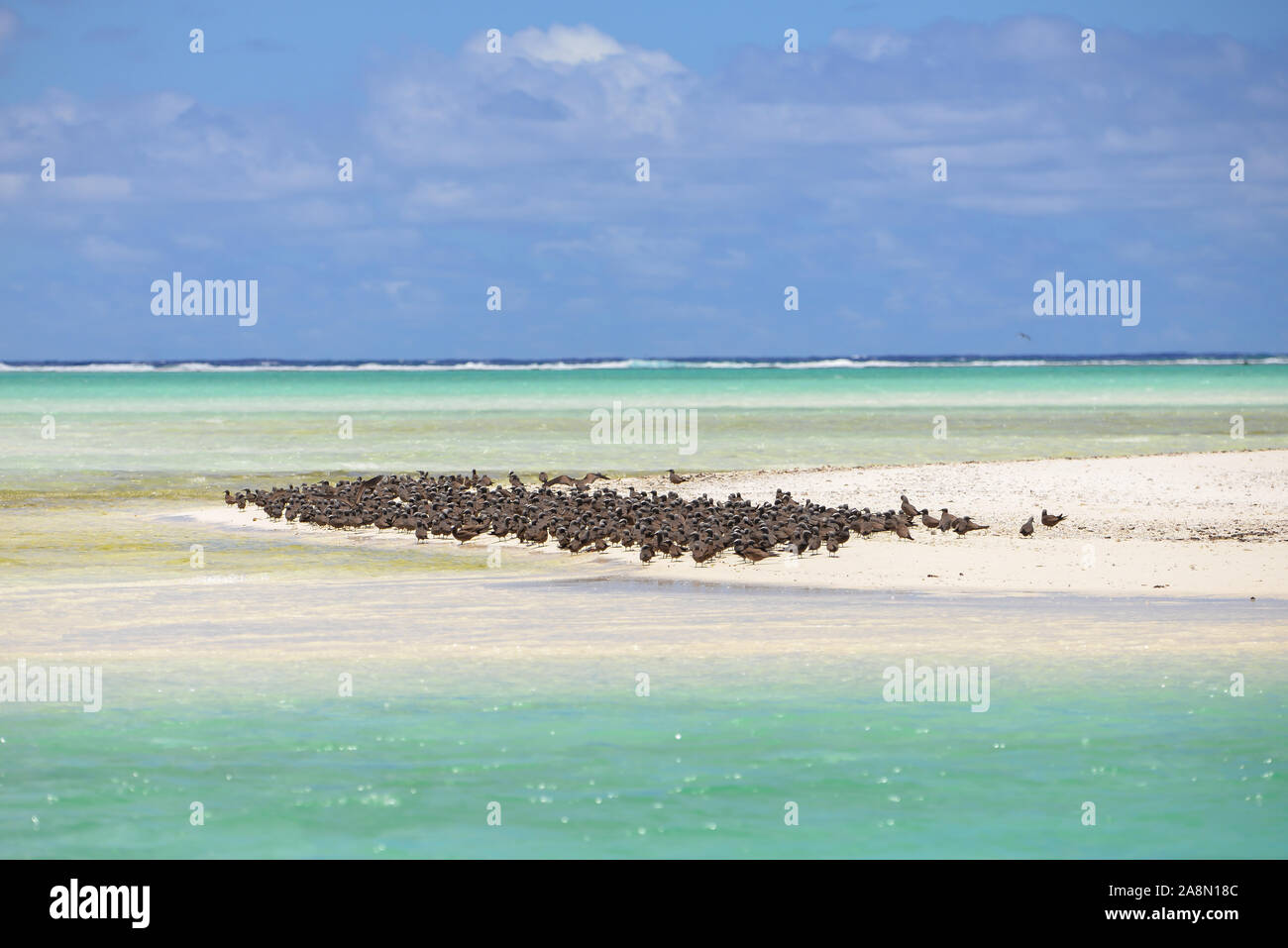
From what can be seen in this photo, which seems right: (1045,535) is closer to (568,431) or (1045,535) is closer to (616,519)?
(616,519)

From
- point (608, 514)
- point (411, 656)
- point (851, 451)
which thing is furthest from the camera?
point (851, 451)

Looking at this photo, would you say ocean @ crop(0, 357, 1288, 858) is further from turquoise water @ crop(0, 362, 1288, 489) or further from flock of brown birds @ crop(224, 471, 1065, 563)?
turquoise water @ crop(0, 362, 1288, 489)

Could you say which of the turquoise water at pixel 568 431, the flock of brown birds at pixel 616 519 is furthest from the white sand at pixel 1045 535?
the turquoise water at pixel 568 431

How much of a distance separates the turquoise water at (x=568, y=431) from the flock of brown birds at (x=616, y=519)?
7.63m

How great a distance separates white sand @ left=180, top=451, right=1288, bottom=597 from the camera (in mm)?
14164

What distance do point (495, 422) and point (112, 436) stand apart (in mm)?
13315

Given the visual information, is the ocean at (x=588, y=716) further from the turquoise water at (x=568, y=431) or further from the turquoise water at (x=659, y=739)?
the turquoise water at (x=568, y=431)

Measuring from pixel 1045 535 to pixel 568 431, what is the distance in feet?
96.7

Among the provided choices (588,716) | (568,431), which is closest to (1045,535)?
(588,716)

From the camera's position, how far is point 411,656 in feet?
35.3

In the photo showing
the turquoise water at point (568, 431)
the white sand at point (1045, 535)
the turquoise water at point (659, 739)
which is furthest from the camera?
the turquoise water at point (568, 431)

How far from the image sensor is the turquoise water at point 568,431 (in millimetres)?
31609
